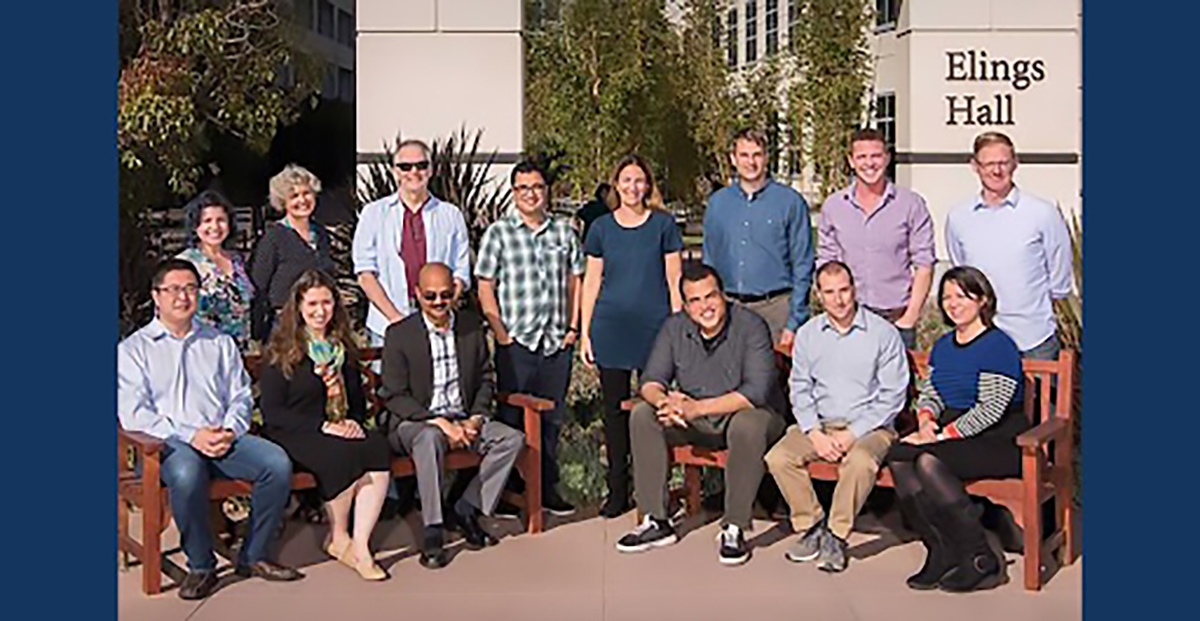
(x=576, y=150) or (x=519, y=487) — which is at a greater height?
(x=576, y=150)

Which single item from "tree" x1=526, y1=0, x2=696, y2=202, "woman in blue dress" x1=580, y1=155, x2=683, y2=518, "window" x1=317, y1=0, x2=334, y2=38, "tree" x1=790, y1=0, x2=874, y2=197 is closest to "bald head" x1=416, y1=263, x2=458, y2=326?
"woman in blue dress" x1=580, y1=155, x2=683, y2=518

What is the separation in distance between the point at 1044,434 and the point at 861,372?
0.69 meters

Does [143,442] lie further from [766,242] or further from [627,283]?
[766,242]

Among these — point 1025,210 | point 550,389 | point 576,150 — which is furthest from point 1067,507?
point 576,150

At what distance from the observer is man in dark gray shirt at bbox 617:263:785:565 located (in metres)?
6.14

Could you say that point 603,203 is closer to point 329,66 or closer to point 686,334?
point 686,334

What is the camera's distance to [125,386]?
579cm

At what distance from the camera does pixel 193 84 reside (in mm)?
10289

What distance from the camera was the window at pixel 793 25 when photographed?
22.8m

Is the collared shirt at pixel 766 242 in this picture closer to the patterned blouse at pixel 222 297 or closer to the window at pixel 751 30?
the patterned blouse at pixel 222 297

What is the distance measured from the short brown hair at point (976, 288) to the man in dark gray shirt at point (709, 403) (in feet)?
2.41

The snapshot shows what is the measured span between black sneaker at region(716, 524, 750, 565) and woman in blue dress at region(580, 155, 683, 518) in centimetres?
80

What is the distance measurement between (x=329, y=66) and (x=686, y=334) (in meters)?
6.57

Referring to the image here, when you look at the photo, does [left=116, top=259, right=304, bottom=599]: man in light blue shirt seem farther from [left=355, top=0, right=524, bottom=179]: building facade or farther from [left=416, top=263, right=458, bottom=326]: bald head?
[left=355, top=0, right=524, bottom=179]: building facade
